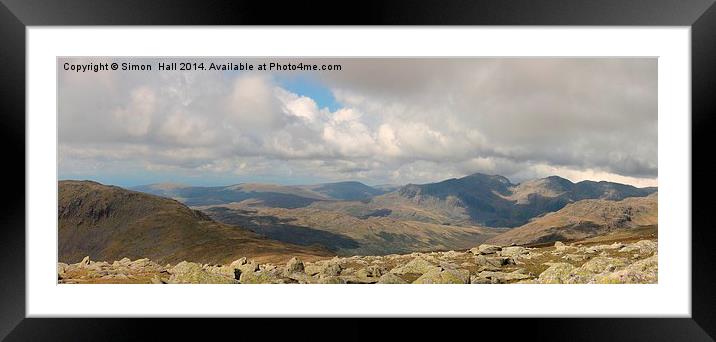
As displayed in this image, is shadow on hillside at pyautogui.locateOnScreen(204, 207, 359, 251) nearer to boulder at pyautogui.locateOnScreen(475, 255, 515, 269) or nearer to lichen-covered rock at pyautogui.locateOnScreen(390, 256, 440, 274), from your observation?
boulder at pyautogui.locateOnScreen(475, 255, 515, 269)

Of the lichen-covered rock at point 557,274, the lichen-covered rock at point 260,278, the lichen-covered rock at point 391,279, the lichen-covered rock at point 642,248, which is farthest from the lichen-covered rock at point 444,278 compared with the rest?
the lichen-covered rock at point 642,248

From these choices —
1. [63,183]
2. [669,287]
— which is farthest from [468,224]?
[669,287]

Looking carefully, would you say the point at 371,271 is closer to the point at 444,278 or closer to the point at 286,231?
the point at 444,278

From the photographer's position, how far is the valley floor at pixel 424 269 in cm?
1297

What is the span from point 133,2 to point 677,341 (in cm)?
806

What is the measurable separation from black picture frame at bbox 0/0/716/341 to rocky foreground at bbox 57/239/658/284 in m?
5.49

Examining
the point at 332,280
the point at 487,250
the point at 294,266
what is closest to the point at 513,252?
the point at 487,250

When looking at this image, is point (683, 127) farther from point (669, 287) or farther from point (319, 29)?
point (319, 29)

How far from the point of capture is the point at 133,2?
566 centimetres

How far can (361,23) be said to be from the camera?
5.68 m

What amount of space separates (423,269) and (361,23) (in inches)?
443

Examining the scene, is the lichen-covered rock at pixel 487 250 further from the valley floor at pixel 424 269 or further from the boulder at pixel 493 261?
the boulder at pixel 493 261

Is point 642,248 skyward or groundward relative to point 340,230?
skyward

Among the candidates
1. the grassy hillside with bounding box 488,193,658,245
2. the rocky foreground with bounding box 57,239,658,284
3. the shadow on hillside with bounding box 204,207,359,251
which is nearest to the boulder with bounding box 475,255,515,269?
the rocky foreground with bounding box 57,239,658,284
